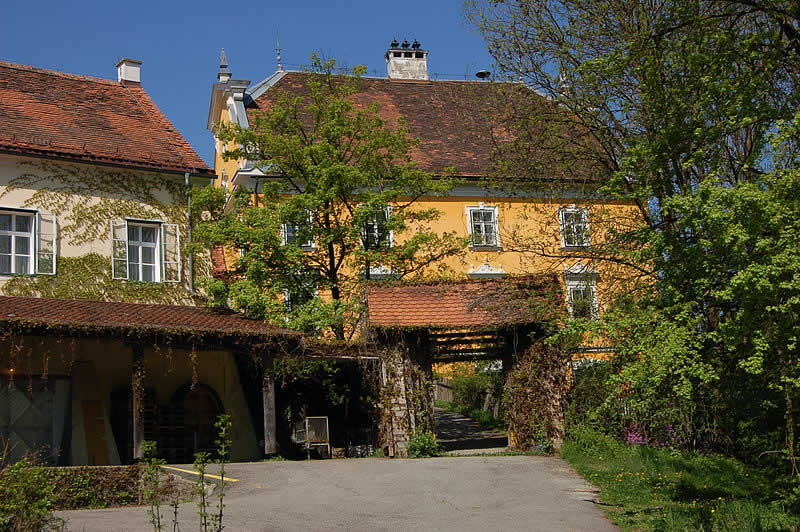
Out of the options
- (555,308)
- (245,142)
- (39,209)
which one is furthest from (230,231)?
(555,308)

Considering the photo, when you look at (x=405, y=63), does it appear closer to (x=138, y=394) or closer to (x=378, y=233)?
(x=378, y=233)

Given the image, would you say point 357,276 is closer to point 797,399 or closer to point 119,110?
point 119,110

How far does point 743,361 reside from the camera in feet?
41.0

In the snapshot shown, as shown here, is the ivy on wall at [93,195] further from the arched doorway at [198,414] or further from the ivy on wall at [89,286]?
the arched doorway at [198,414]

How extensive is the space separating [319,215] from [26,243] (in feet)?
21.6

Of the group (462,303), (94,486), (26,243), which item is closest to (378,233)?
(462,303)

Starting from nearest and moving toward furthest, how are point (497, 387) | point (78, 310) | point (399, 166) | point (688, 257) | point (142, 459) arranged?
1. point (688, 257)
2. point (142, 459)
3. point (78, 310)
4. point (399, 166)
5. point (497, 387)

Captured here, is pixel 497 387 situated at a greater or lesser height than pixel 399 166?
lesser

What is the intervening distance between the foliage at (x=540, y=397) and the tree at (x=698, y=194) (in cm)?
136

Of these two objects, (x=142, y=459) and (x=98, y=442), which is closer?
(x=142, y=459)

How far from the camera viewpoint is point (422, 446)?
19.6 meters

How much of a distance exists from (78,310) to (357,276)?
6.94 metres

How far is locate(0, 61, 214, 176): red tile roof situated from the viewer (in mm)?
22562

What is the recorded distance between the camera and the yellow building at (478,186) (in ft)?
65.9
